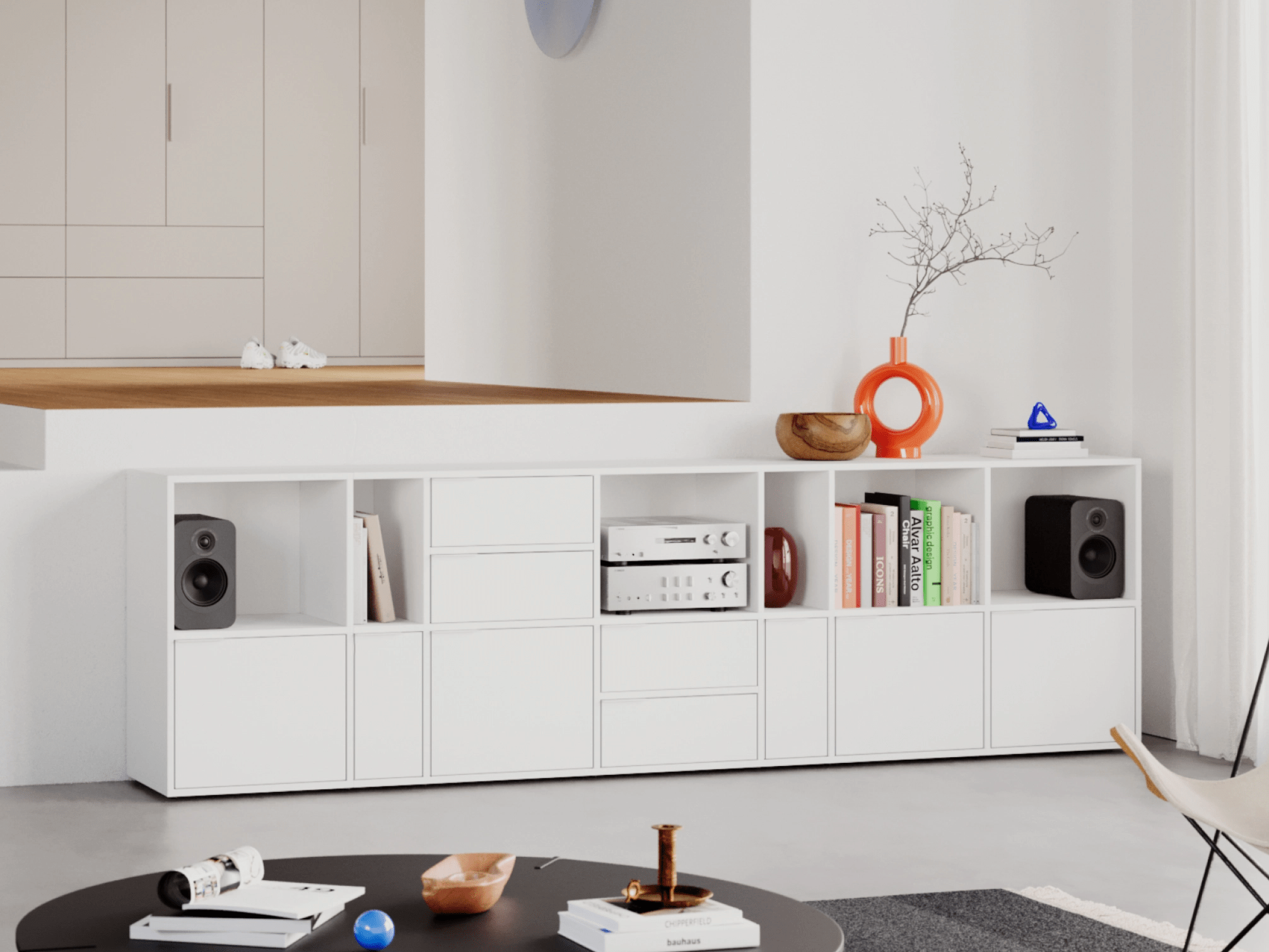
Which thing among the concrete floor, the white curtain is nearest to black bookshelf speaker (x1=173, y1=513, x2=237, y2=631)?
the concrete floor

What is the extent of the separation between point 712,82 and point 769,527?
1417mm

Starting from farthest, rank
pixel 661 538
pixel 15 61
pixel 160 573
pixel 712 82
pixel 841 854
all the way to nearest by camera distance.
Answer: pixel 15 61 → pixel 712 82 → pixel 661 538 → pixel 160 573 → pixel 841 854

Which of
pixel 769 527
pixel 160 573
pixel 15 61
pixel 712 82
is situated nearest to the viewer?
pixel 160 573

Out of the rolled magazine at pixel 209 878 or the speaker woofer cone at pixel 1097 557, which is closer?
the rolled magazine at pixel 209 878

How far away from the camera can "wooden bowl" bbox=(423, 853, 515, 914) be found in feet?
7.38

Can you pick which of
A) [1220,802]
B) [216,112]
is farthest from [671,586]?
[216,112]

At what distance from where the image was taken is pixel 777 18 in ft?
16.4

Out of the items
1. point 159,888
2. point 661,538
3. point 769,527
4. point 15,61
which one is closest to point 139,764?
point 661,538

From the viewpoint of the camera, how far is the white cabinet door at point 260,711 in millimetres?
4176

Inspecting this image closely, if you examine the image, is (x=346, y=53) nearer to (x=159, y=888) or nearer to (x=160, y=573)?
(x=160, y=573)

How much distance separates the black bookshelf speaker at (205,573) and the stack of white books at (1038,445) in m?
2.14

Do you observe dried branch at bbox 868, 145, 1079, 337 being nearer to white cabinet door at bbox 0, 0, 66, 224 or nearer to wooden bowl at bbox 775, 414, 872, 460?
wooden bowl at bbox 775, 414, 872, 460

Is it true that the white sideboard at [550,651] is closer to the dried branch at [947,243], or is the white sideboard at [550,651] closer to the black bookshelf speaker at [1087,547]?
the black bookshelf speaker at [1087,547]

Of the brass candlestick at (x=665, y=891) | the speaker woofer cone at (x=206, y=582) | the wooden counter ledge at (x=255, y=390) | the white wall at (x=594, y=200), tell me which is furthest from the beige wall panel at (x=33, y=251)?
the brass candlestick at (x=665, y=891)
